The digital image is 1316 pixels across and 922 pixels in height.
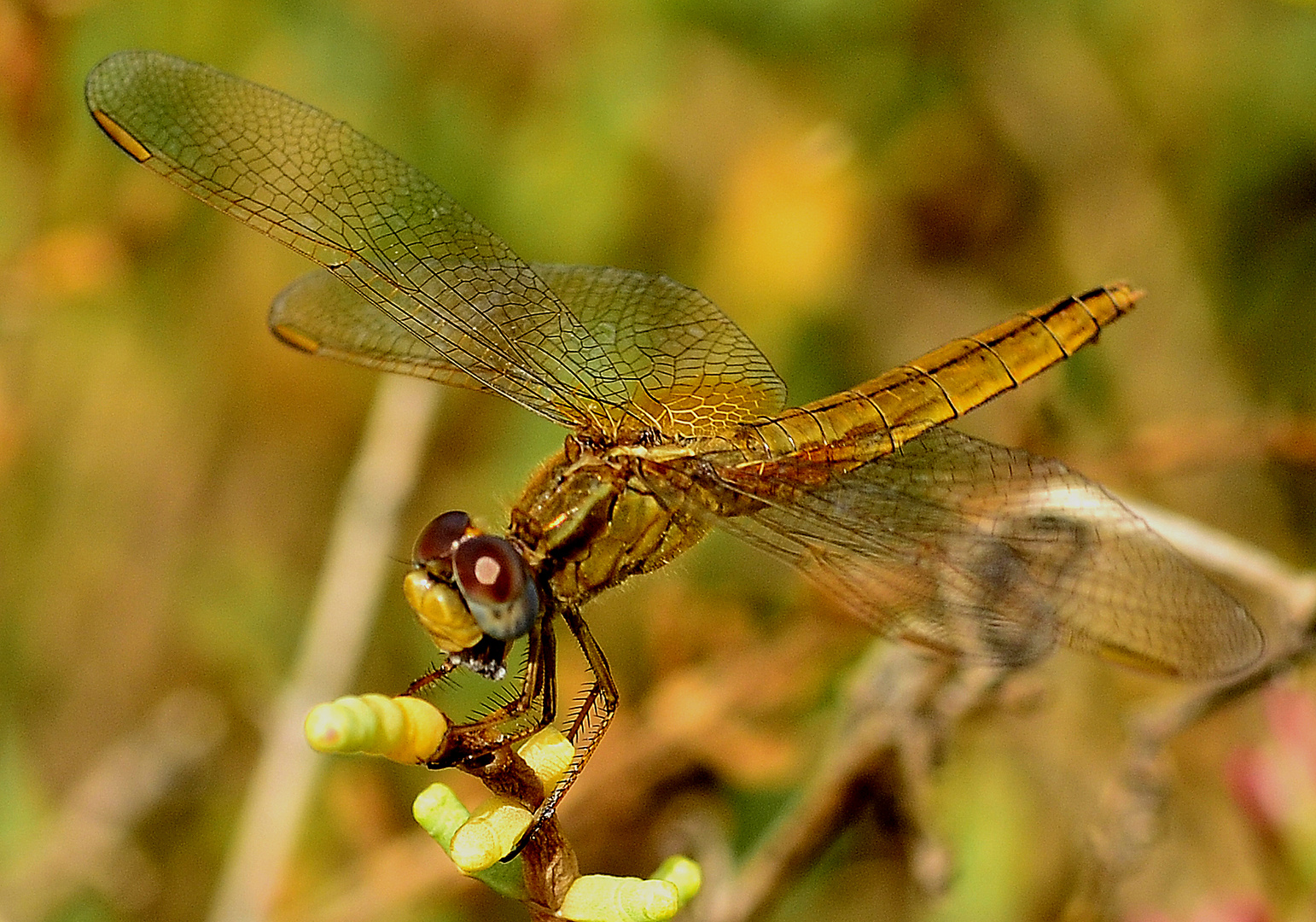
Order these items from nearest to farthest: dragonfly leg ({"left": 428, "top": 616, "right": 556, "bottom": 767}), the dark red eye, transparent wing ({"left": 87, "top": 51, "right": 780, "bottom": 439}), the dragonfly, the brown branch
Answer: dragonfly leg ({"left": 428, "top": 616, "right": 556, "bottom": 767})
the dark red eye
the dragonfly
transparent wing ({"left": 87, "top": 51, "right": 780, "bottom": 439})
the brown branch

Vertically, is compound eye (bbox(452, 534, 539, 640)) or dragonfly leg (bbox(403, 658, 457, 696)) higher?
compound eye (bbox(452, 534, 539, 640))

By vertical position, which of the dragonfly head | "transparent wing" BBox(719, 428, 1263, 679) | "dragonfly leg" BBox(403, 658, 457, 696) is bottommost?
"dragonfly leg" BBox(403, 658, 457, 696)

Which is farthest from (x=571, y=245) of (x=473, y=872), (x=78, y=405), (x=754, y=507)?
(x=473, y=872)

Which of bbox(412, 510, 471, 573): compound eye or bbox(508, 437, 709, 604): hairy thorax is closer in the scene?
bbox(412, 510, 471, 573): compound eye

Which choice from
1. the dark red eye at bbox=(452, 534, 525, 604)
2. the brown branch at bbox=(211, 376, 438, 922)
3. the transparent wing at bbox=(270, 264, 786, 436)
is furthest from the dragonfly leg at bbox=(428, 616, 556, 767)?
the brown branch at bbox=(211, 376, 438, 922)

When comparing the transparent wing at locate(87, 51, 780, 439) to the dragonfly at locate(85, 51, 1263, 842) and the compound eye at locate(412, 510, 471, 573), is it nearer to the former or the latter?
the dragonfly at locate(85, 51, 1263, 842)

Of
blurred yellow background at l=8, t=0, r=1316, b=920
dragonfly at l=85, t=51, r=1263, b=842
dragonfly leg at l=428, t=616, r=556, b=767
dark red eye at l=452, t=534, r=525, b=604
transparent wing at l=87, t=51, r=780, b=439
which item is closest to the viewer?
dragonfly leg at l=428, t=616, r=556, b=767

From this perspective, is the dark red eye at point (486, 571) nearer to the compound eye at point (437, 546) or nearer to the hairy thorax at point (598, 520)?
the compound eye at point (437, 546)
